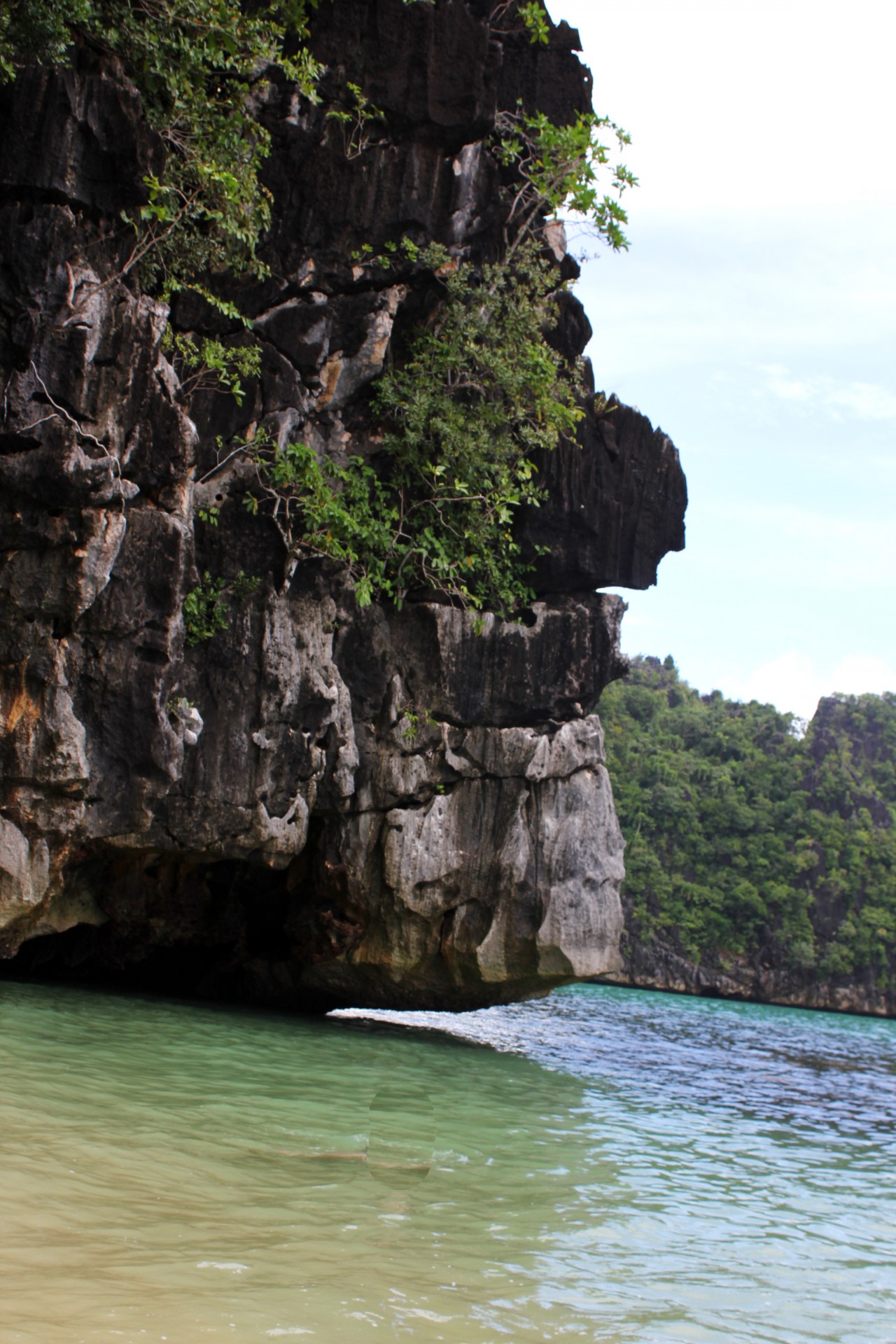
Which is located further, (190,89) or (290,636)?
(290,636)

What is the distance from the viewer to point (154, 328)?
9.77 metres

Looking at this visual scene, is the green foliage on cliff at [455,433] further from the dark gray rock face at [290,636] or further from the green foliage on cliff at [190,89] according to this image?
the green foliage on cliff at [190,89]

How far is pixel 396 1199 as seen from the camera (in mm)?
5328

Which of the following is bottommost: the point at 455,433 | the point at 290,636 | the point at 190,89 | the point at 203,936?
the point at 203,936

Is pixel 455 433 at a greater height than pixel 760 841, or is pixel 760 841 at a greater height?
pixel 455 433

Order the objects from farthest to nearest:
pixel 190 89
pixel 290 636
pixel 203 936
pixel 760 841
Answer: pixel 760 841
pixel 203 936
pixel 290 636
pixel 190 89

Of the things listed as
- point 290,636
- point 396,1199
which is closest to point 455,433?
point 290,636

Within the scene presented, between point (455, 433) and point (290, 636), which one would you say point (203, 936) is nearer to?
point (290, 636)

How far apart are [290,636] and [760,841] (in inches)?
1628

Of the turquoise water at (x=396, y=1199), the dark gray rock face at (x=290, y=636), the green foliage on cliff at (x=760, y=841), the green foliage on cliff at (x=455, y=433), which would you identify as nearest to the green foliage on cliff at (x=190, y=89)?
the dark gray rock face at (x=290, y=636)

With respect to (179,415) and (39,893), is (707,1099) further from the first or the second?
(179,415)

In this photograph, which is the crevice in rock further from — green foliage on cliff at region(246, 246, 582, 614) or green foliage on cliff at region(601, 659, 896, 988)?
green foliage on cliff at region(601, 659, 896, 988)

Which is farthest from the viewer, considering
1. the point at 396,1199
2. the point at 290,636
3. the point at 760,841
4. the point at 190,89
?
the point at 760,841

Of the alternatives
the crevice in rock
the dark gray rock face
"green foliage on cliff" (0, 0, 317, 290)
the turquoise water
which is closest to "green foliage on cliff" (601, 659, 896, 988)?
the crevice in rock
